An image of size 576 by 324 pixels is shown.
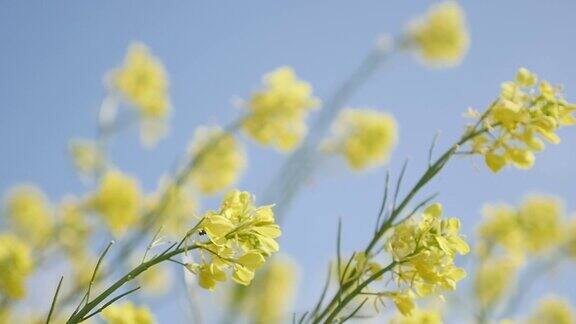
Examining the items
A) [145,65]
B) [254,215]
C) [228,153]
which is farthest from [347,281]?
[145,65]

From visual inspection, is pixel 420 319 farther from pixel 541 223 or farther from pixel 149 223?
pixel 541 223

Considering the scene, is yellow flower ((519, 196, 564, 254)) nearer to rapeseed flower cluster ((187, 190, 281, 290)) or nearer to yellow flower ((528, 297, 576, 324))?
yellow flower ((528, 297, 576, 324))

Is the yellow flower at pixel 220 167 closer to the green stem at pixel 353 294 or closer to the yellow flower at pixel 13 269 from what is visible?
the yellow flower at pixel 13 269

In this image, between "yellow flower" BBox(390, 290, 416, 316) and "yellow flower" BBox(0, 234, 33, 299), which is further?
"yellow flower" BBox(0, 234, 33, 299)

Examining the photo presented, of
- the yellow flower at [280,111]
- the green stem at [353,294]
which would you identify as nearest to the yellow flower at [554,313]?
the yellow flower at [280,111]

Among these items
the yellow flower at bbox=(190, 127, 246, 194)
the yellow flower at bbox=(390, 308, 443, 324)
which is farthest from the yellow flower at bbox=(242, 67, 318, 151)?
the yellow flower at bbox=(390, 308, 443, 324)

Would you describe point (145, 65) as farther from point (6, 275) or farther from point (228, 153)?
point (6, 275)

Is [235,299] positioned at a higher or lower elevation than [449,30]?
lower

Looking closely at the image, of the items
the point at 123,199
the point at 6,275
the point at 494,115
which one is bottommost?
the point at 494,115
